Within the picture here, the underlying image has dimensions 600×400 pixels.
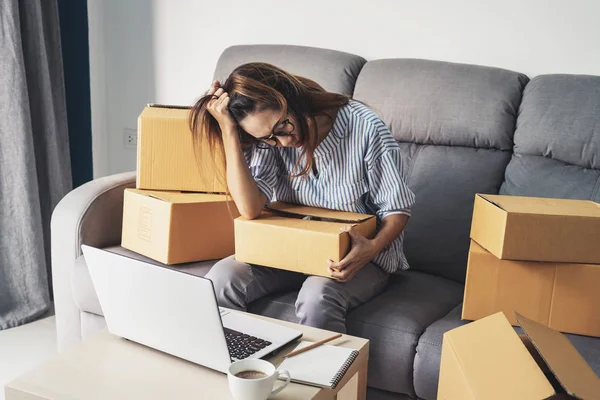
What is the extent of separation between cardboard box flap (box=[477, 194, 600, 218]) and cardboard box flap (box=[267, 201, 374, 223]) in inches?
12.4

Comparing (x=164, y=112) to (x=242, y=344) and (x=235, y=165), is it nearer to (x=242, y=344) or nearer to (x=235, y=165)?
(x=235, y=165)

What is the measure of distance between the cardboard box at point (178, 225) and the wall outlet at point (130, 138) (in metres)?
1.00

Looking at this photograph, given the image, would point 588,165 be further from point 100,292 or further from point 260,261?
point 100,292

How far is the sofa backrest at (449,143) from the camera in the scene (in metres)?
1.98

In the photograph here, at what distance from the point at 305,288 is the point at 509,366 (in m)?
0.66

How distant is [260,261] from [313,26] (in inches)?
42.9

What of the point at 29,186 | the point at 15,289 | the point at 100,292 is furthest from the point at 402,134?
the point at 15,289

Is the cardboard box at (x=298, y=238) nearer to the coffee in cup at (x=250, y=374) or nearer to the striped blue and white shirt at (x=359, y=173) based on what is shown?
the striped blue and white shirt at (x=359, y=173)

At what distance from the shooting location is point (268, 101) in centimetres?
163

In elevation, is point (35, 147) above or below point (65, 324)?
above

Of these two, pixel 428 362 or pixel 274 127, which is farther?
pixel 274 127

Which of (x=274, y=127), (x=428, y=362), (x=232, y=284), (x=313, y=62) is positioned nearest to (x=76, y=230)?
(x=232, y=284)

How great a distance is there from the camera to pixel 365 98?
2135 millimetres

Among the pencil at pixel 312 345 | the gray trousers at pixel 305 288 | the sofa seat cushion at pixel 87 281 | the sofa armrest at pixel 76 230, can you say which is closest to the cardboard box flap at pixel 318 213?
the gray trousers at pixel 305 288
